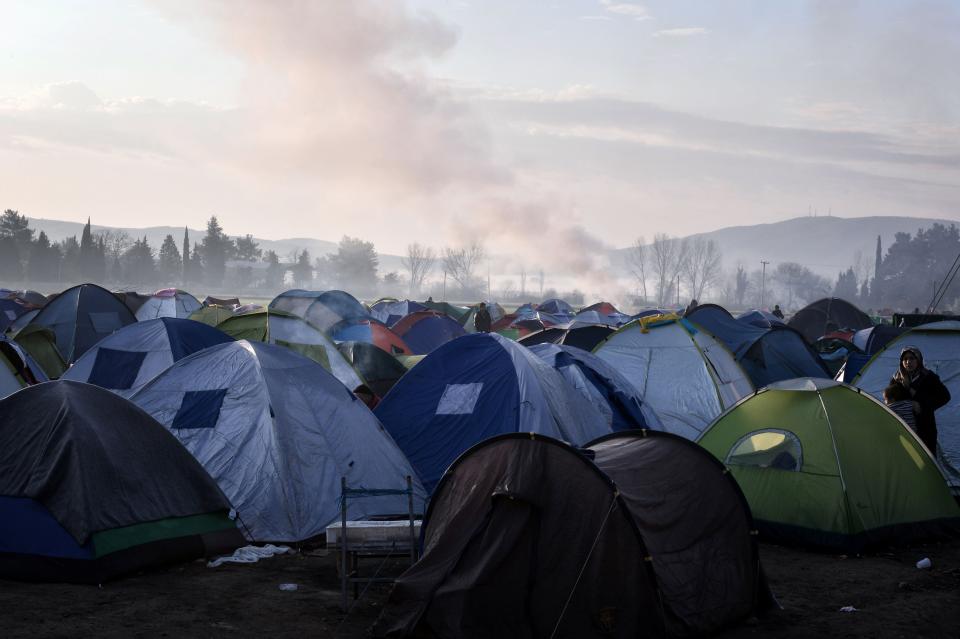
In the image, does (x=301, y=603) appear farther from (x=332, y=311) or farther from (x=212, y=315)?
(x=332, y=311)

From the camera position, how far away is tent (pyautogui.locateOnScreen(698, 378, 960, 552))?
372 inches

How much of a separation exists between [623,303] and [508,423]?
4463 inches

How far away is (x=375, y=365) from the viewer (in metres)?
17.6

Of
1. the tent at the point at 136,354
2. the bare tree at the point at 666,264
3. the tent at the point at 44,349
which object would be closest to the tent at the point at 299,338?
the tent at the point at 136,354

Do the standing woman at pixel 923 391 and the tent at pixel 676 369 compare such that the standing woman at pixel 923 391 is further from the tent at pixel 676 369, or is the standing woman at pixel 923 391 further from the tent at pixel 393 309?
the tent at pixel 393 309

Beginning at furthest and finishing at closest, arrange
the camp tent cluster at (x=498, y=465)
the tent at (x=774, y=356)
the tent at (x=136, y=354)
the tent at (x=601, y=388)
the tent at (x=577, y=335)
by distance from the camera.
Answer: the tent at (x=577, y=335) < the tent at (x=774, y=356) < the tent at (x=136, y=354) < the tent at (x=601, y=388) < the camp tent cluster at (x=498, y=465)

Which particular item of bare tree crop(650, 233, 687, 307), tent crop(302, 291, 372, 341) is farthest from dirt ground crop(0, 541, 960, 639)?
bare tree crop(650, 233, 687, 307)

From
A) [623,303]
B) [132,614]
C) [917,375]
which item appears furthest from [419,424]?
[623,303]

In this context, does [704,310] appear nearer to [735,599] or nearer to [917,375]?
[917,375]

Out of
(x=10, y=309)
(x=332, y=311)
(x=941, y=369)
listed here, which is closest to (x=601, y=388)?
Answer: (x=941, y=369)

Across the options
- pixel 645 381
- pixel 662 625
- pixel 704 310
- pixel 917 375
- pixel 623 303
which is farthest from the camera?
pixel 623 303

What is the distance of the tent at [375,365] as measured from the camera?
17312mm

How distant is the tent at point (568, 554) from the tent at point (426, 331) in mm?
20332

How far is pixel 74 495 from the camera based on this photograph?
7.75 metres
